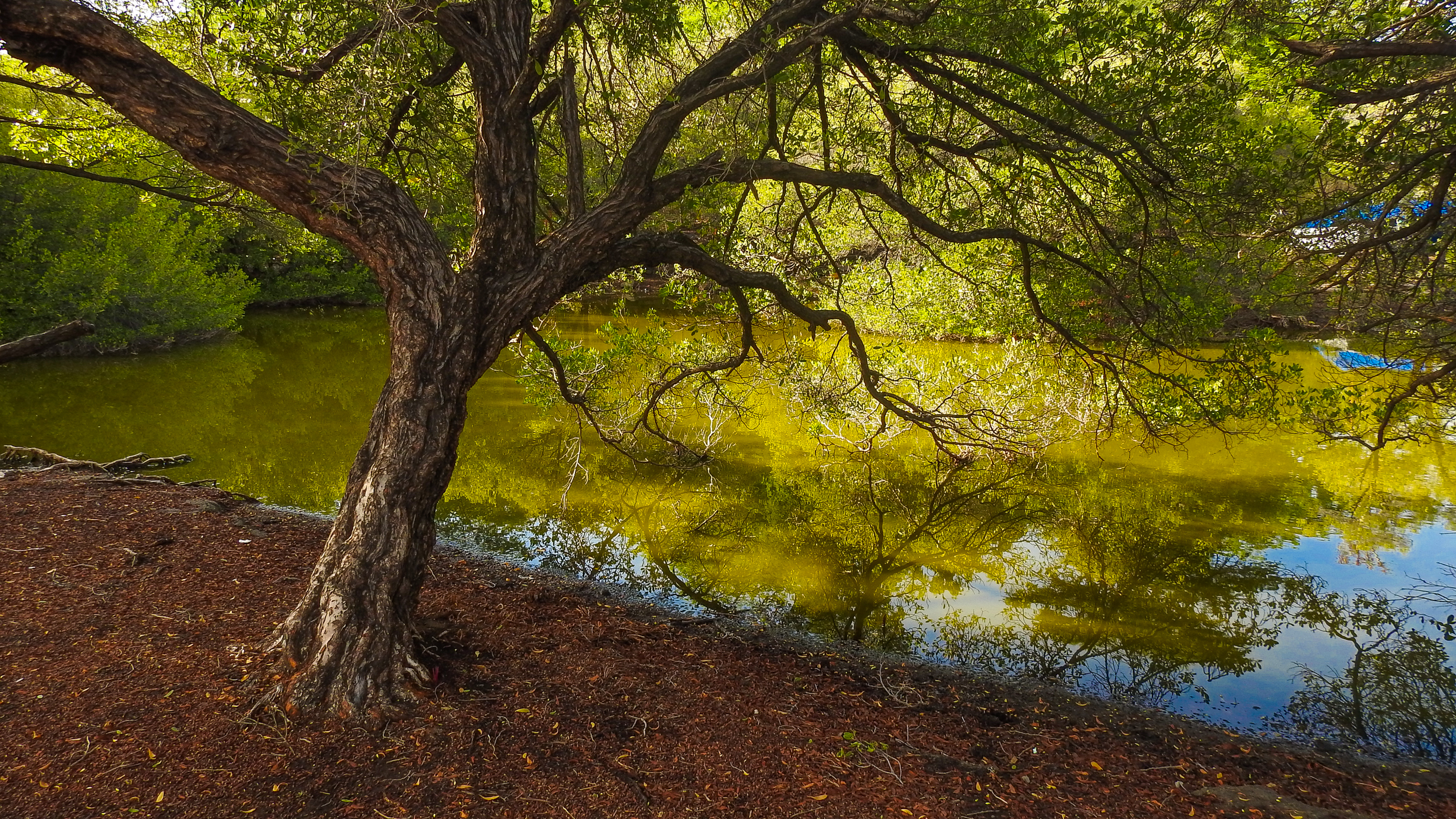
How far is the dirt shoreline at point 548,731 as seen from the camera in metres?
3.29

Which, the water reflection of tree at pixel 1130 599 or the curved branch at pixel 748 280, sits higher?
the curved branch at pixel 748 280

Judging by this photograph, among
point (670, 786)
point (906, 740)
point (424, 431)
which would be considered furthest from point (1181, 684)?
point (424, 431)

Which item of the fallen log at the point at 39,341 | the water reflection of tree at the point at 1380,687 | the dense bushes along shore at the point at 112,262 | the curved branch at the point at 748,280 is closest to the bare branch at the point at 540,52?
the curved branch at the point at 748,280

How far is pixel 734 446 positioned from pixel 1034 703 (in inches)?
302

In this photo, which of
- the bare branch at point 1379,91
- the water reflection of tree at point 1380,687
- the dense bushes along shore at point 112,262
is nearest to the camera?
the bare branch at point 1379,91

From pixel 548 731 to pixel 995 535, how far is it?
22.9 feet

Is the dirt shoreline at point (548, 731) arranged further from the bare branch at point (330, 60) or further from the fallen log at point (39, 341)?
the bare branch at point (330, 60)

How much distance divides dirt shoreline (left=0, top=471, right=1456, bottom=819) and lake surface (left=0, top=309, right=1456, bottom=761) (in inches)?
40.6

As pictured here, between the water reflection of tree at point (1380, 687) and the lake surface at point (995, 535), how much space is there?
0.02 metres

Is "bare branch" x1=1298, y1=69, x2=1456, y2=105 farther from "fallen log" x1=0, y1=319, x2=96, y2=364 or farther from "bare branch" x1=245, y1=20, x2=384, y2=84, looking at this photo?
"fallen log" x1=0, y1=319, x2=96, y2=364

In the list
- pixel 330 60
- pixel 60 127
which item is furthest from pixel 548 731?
pixel 60 127

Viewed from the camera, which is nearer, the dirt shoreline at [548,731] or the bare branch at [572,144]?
the dirt shoreline at [548,731]

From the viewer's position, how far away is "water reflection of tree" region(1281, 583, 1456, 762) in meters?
5.40

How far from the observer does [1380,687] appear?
20.0 feet
